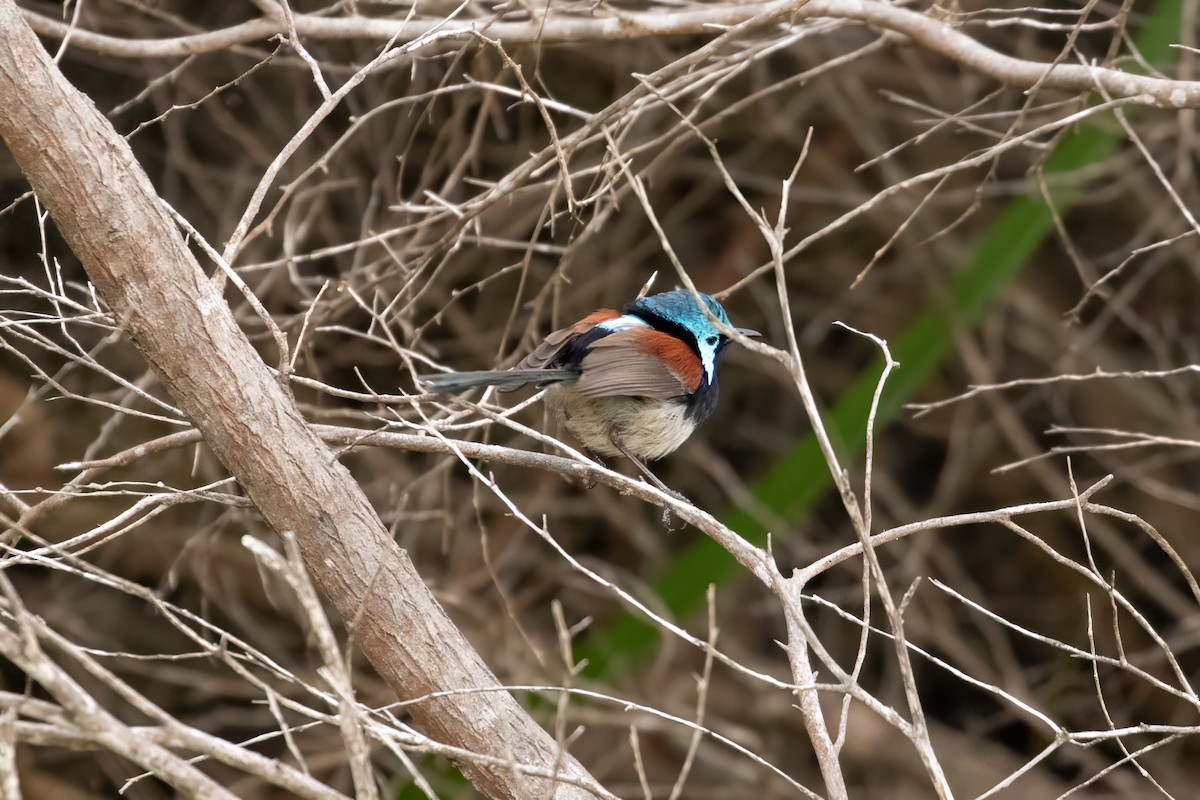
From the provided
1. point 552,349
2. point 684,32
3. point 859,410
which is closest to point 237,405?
point 552,349

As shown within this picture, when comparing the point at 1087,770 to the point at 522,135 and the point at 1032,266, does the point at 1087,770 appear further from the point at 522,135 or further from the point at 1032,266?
the point at 522,135

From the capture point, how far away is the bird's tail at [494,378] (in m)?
3.04

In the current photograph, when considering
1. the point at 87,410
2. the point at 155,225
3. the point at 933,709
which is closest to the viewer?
the point at 155,225

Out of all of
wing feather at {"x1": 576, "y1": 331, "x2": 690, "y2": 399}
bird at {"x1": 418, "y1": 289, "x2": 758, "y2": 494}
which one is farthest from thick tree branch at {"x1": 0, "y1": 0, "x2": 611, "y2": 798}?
wing feather at {"x1": 576, "y1": 331, "x2": 690, "y2": 399}

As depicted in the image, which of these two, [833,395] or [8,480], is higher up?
[8,480]

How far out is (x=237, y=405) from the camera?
2.50 m

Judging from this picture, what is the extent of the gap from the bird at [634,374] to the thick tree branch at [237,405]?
79cm

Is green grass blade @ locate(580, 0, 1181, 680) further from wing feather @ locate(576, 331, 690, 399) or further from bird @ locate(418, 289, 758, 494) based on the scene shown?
wing feather @ locate(576, 331, 690, 399)

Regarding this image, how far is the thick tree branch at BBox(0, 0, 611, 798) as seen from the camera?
2.37 meters

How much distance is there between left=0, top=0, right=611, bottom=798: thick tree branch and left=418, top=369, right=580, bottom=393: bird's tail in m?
0.45

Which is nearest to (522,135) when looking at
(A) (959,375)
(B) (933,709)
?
(A) (959,375)

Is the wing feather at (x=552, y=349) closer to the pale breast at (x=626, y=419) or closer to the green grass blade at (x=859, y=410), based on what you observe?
the pale breast at (x=626, y=419)

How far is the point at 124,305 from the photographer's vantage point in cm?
244

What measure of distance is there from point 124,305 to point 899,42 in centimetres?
235
